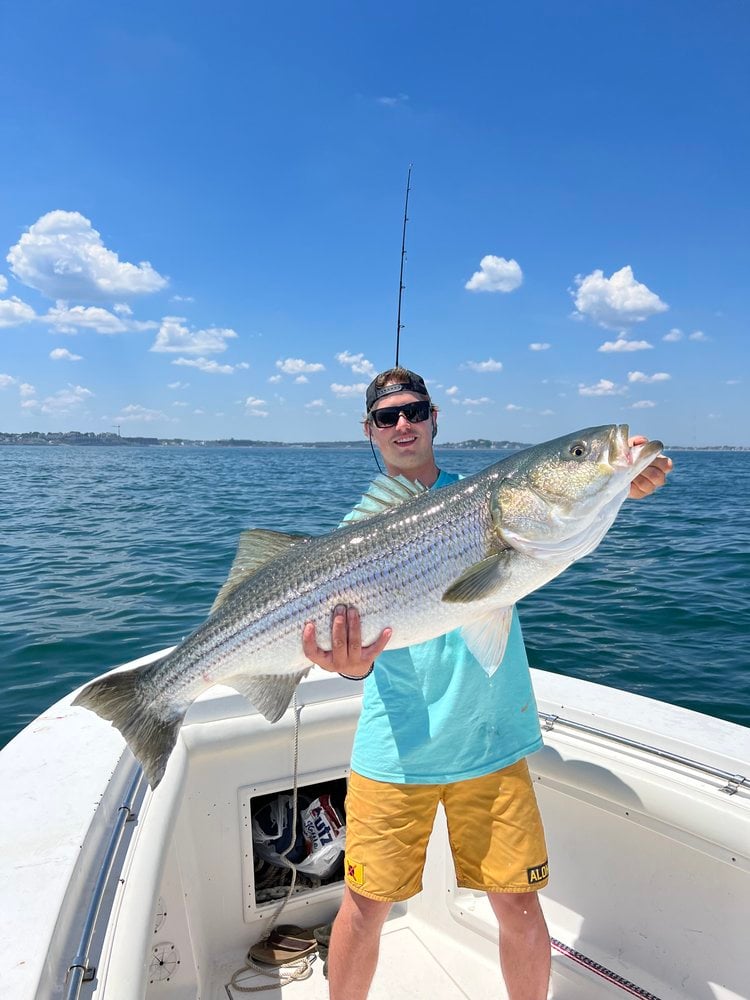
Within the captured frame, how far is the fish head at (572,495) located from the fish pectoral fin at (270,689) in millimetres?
1201

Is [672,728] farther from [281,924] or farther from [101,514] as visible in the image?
[101,514]

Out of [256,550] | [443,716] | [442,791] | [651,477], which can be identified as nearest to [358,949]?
[442,791]

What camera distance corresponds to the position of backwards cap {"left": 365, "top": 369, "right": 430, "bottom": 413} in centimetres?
359

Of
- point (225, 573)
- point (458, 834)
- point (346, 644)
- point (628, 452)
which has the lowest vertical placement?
point (225, 573)

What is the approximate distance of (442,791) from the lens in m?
3.05

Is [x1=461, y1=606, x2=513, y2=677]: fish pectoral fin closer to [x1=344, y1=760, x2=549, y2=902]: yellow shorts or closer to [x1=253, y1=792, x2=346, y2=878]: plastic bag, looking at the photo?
[x1=344, y1=760, x2=549, y2=902]: yellow shorts

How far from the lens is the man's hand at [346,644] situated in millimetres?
2844

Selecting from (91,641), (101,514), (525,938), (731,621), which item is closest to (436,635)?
(525,938)

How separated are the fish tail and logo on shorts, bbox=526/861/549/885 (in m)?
1.68

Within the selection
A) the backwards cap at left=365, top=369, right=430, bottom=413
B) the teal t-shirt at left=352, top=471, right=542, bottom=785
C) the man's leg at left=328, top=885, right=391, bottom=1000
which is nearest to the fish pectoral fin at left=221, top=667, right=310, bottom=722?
the teal t-shirt at left=352, top=471, right=542, bottom=785

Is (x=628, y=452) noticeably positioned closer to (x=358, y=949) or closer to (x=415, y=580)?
(x=415, y=580)

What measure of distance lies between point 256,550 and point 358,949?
191cm

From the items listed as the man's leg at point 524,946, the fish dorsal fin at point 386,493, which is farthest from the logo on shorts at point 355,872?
the fish dorsal fin at point 386,493

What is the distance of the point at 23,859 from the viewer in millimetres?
2438
